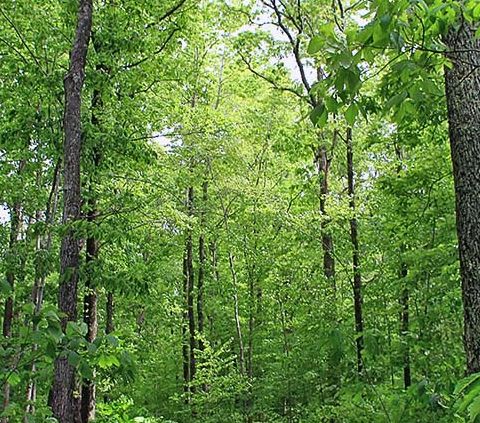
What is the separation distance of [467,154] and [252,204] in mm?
7452

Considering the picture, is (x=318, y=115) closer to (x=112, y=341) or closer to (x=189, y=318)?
(x=112, y=341)

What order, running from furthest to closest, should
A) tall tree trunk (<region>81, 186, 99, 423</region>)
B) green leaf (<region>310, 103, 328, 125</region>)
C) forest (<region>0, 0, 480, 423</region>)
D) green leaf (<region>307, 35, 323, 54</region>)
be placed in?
A: tall tree trunk (<region>81, 186, 99, 423</region>) < forest (<region>0, 0, 480, 423</region>) < green leaf (<region>310, 103, 328, 125</region>) < green leaf (<region>307, 35, 323, 54</region>)

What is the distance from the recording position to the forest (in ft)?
8.61

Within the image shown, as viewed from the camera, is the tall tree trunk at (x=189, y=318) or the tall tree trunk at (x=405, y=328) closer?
the tall tree trunk at (x=405, y=328)

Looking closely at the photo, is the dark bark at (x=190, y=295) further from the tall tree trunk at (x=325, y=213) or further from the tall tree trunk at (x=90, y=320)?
the tall tree trunk at (x=90, y=320)

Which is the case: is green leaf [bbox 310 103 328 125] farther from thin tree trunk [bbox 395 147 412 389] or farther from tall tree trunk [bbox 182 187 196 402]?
tall tree trunk [bbox 182 187 196 402]

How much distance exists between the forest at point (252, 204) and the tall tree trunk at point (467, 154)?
1 cm

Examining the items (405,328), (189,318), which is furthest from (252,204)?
(189,318)

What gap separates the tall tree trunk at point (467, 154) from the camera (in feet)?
10.1

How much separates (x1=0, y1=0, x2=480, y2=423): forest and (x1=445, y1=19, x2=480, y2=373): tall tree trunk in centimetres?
1

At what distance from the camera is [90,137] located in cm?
524

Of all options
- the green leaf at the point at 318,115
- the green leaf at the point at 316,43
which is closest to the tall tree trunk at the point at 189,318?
the green leaf at the point at 318,115

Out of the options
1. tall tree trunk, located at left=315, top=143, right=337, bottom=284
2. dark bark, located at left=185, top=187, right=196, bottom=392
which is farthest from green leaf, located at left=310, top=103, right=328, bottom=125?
dark bark, located at left=185, top=187, right=196, bottom=392

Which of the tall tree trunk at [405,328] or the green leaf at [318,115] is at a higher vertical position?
the green leaf at [318,115]
